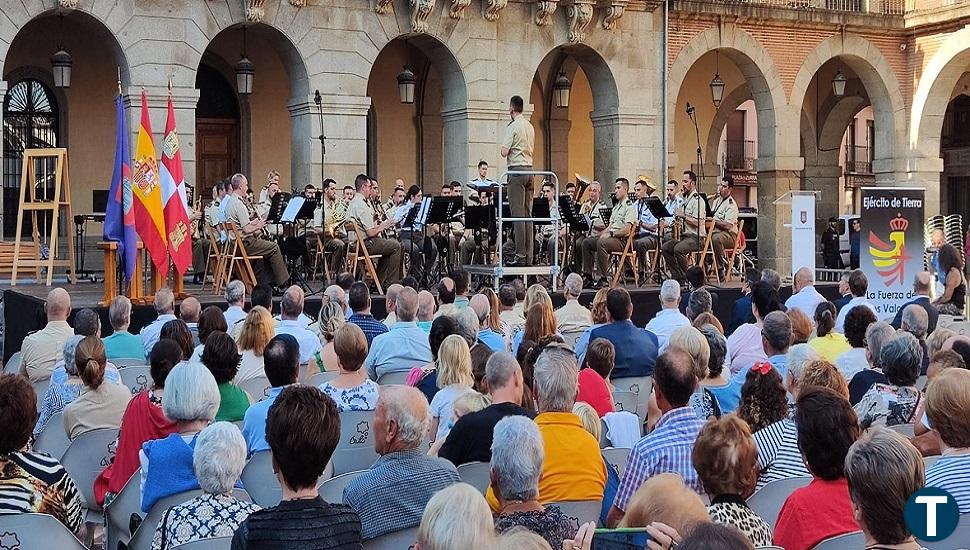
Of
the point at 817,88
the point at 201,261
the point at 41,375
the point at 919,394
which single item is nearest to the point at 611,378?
the point at 919,394

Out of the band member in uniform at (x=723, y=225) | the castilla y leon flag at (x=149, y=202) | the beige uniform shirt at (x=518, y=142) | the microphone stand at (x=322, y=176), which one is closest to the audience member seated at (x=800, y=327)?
the beige uniform shirt at (x=518, y=142)

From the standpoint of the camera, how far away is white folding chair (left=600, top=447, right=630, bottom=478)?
4980 mm

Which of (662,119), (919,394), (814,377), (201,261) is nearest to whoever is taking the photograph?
(814,377)

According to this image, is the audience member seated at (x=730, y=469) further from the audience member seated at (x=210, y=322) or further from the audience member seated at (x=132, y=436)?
the audience member seated at (x=210, y=322)

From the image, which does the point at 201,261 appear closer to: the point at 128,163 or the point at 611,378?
the point at 128,163

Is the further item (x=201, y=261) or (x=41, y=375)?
(x=201, y=261)

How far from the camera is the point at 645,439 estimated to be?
450 cm

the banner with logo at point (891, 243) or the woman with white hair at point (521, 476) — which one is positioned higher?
the banner with logo at point (891, 243)

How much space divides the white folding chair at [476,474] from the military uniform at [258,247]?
950cm

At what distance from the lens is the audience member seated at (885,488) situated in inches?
120

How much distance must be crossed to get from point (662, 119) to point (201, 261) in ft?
26.6

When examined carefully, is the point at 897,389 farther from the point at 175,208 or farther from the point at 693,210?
A: the point at 693,210

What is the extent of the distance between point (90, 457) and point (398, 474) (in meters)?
1.93

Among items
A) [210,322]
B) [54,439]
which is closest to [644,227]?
[210,322]
